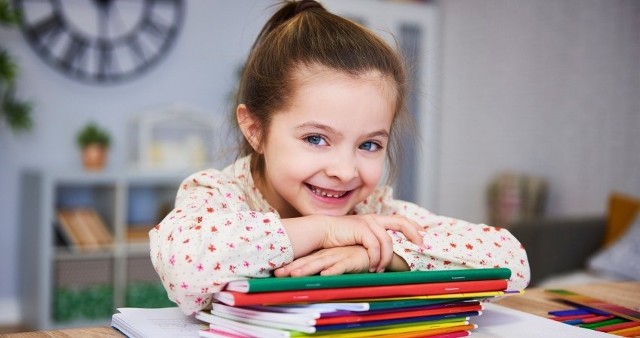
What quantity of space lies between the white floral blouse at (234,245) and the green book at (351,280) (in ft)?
0.11

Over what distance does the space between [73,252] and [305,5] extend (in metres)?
2.58

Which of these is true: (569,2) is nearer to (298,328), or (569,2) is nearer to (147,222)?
(147,222)

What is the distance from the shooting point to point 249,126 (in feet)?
3.64

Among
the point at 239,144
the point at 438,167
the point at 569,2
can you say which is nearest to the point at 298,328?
the point at 239,144

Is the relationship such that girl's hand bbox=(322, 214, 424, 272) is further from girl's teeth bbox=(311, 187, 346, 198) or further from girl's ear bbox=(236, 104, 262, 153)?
girl's ear bbox=(236, 104, 262, 153)

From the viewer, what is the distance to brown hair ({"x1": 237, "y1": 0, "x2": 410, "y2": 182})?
99 centimetres

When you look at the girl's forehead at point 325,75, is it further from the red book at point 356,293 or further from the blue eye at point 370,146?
the red book at point 356,293

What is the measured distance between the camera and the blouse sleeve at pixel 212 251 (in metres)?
0.74

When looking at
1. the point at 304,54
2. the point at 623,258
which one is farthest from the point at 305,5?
the point at 623,258

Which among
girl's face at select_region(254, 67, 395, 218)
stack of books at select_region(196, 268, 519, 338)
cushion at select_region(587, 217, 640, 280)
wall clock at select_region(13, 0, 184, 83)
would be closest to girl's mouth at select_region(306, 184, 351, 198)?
girl's face at select_region(254, 67, 395, 218)

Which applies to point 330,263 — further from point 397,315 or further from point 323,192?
point 323,192

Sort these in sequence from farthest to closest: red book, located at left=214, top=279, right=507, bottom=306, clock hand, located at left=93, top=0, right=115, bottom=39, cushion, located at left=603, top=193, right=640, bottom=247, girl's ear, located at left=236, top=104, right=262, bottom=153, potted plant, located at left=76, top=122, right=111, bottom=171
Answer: clock hand, located at left=93, top=0, right=115, bottom=39 → potted plant, located at left=76, top=122, right=111, bottom=171 → cushion, located at left=603, top=193, right=640, bottom=247 → girl's ear, located at left=236, top=104, right=262, bottom=153 → red book, located at left=214, top=279, right=507, bottom=306

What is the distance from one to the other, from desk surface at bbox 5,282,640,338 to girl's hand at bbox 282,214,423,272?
222 millimetres

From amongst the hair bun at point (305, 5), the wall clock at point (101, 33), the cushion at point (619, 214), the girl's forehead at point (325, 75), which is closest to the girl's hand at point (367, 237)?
the girl's forehead at point (325, 75)
